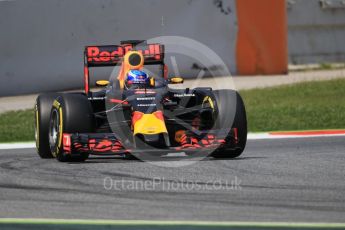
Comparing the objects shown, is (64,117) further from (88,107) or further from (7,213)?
(7,213)

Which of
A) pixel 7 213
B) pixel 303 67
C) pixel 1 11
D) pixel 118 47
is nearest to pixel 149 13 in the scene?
pixel 1 11

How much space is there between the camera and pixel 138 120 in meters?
10.2

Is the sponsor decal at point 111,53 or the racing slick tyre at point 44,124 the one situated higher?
the sponsor decal at point 111,53

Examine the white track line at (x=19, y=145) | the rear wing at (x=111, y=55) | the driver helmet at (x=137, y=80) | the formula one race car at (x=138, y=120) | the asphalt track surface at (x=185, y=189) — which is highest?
the rear wing at (x=111, y=55)

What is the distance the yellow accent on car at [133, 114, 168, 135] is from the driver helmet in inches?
33.4

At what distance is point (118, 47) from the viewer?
11836mm

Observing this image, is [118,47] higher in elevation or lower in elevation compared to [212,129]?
higher

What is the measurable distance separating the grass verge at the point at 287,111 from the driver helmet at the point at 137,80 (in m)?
3.56

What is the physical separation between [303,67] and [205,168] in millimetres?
14994

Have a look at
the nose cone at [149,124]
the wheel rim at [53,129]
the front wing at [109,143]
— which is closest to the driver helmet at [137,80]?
the nose cone at [149,124]

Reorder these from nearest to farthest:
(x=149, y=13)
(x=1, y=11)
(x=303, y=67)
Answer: (x=1, y=11), (x=149, y=13), (x=303, y=67)

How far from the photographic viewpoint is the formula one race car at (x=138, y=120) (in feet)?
33.1

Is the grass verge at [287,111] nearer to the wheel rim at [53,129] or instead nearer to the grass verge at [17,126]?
the grass verge at [17,126]

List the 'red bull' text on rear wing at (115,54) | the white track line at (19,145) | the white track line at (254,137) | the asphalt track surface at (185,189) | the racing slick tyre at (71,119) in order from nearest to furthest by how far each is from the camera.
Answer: the asphalt track surface at (185,189) < the racing slick tyre at (71,119) < the 'red bull' text on rear wing at (115,54) < the white track line at (19,145) < the white track line at (254,137)
